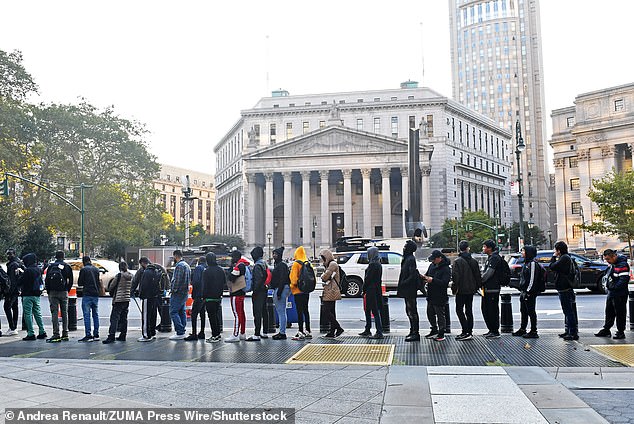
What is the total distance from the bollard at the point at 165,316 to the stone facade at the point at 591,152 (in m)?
64.2

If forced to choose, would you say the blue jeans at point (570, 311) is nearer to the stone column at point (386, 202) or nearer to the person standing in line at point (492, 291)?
the person standing in line at point (492, 291)

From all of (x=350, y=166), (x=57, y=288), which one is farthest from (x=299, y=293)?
(x=350, y=166)

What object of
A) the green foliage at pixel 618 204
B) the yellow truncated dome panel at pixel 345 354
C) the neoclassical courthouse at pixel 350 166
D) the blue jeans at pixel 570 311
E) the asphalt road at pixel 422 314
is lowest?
the asphalt road at pixel 422 314

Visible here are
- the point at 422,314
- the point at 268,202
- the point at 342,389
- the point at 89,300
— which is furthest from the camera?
the point at 268,202

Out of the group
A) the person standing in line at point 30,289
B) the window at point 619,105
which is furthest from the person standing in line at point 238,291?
the window at point 619,105

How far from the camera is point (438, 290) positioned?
1127 centimetres

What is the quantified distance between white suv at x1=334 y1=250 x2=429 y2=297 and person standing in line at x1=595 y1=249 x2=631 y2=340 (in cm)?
1131

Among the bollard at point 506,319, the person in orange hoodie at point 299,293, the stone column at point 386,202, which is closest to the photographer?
the person in orange hoodie at point 299,293

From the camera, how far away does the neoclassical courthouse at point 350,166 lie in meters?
72.8

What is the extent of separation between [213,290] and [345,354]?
3444 mm

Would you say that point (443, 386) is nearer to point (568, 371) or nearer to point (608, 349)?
point (568, 371)

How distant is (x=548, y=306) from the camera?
58.3 ft

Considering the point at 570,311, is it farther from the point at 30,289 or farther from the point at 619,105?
the point at 619,105

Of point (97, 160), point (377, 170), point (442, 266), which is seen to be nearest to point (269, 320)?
point (442, 266)
